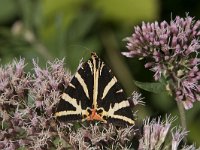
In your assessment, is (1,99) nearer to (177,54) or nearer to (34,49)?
(177,54)

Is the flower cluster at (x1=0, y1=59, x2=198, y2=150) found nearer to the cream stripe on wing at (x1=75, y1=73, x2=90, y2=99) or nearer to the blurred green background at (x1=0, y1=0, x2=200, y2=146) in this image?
Result: the cream stripe on wing at (x1=75, y1=73, x2=90, y2=99)

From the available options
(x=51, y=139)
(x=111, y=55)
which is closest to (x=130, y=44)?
(x=51, y=139)

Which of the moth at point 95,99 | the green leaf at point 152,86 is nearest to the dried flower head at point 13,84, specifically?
the moth at point 95,99

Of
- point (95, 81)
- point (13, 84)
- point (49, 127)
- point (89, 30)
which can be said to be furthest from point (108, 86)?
point (89, 30)

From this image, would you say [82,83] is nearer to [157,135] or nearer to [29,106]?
[29,106]

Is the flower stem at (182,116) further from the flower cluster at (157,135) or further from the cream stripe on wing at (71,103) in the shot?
the cream stripe on wing at (71,103)

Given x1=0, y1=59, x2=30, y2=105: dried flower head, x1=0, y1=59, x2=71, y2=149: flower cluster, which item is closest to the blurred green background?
x1=0, y1=59, x2=30, y2=105: dried flower head
